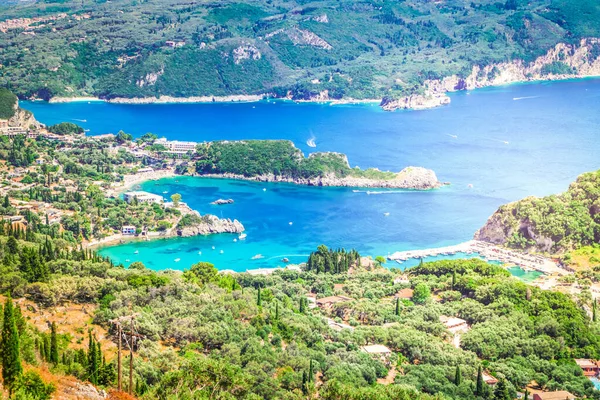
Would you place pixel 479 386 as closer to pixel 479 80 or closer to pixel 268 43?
pixel 479 80

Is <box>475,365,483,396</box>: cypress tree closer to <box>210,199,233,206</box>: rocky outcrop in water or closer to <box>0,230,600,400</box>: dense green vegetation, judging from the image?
<box>0,230,600,400</box>: dense green vegetation

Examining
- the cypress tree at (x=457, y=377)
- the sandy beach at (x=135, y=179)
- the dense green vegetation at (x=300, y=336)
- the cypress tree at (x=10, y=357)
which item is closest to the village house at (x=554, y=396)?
the dense green vegetation at (x=300, y=336)

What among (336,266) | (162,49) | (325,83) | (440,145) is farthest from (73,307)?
(162,49)

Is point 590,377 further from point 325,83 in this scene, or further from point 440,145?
point 325,83

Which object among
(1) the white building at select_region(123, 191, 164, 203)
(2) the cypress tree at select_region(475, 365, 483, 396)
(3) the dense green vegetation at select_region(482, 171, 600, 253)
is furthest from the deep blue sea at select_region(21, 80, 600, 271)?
(2) the cypress tree at select_region(475, 365, 483, 396)

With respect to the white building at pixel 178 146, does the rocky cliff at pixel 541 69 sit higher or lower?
higher

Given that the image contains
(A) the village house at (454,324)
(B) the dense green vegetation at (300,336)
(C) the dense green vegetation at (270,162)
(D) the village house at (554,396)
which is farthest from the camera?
(C) the dense green vegetation at (270,162)

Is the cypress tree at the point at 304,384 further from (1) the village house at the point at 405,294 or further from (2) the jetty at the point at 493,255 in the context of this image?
(2) the jetty at the point at 493,255
